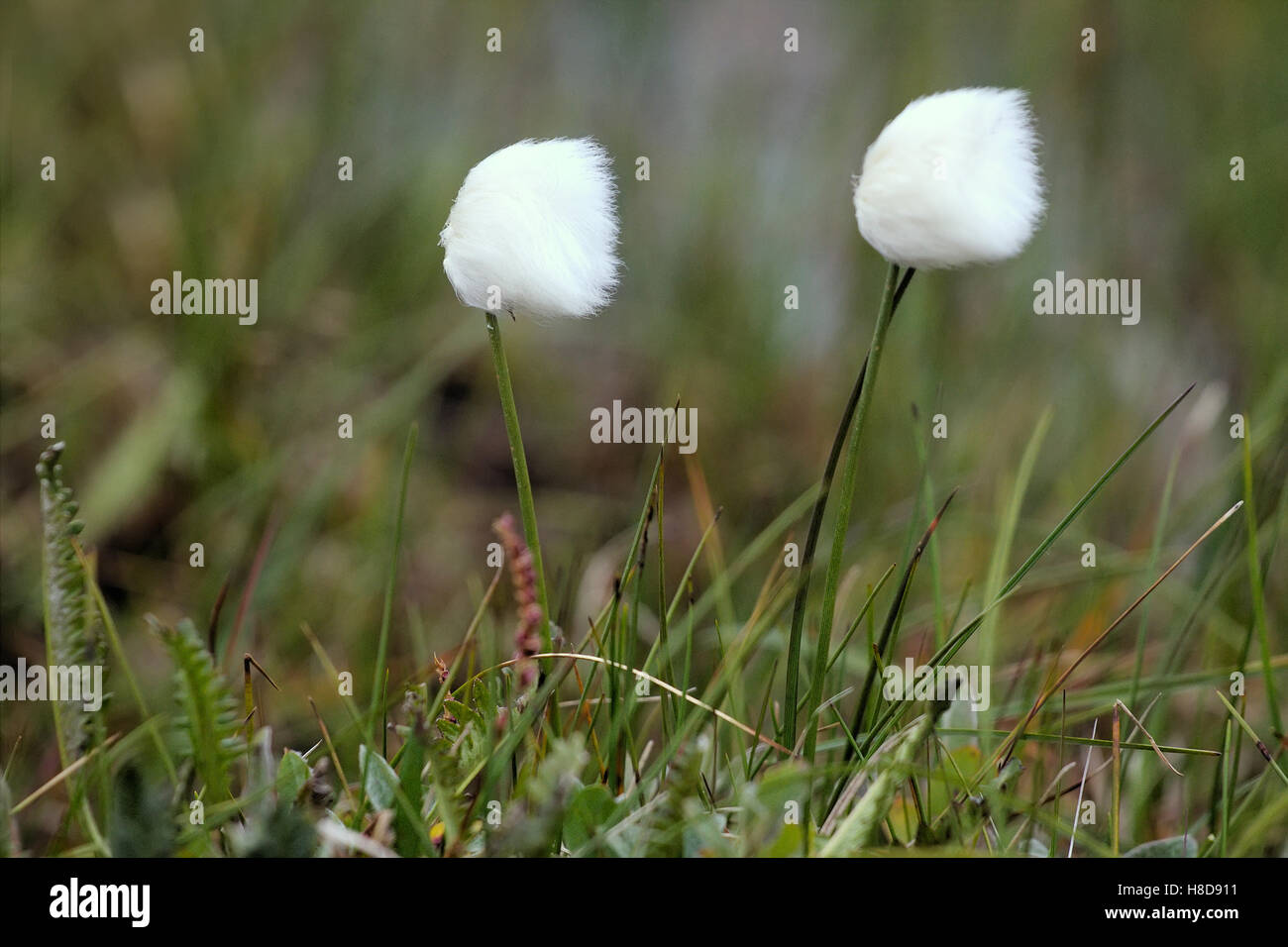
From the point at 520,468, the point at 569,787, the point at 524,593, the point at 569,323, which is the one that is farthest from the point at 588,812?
the point at 569,323

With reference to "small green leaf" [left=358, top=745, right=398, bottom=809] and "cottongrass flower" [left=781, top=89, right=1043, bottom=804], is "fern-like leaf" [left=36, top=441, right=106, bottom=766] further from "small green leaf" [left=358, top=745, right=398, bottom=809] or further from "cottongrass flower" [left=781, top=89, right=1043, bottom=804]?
"cottongrass flower" [left=781, top=89, right=1043, bottom=804]

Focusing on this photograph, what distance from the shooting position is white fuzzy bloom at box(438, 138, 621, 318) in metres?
0.88

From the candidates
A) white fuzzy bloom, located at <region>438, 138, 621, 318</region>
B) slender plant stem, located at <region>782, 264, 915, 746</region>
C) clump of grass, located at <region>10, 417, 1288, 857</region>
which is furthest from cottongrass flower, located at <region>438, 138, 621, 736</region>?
slender plant stem, located at <region>782, 264, 915, 746</region>

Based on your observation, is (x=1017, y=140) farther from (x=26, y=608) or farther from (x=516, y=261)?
(x=26, y=608)

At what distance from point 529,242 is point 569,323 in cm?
243

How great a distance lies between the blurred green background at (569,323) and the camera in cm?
247

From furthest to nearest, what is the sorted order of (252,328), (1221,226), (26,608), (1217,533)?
(1221,226) < (252,328) < (26,608) < (1217,533)

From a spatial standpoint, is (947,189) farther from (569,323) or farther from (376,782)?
(569,323)

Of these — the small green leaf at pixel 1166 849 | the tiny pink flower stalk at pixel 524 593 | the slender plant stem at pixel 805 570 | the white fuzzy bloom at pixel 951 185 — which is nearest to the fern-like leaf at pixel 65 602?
the tiny pink flower stalk at pixel 524 593

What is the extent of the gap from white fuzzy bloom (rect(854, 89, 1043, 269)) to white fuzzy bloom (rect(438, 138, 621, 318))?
23 cm

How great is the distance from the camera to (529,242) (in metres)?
0.88
